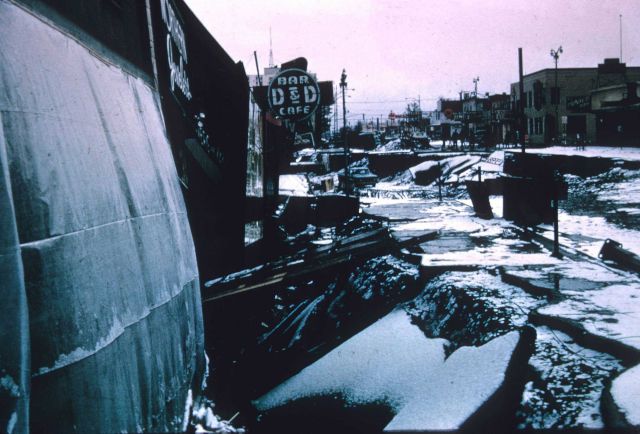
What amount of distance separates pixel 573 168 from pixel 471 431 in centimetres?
2779

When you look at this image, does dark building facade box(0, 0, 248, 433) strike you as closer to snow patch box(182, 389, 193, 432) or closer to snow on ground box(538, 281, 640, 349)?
snow patch box(182, 389, 193, 432)

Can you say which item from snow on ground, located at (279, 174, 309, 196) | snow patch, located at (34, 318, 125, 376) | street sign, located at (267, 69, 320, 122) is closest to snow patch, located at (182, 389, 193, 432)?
snow patch, located at (34, 318, 125, 376)

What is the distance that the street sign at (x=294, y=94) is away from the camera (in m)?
11.8

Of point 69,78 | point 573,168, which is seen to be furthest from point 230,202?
point 573,168

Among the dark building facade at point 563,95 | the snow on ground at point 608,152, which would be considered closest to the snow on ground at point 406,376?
the snow on ground at point 608,152

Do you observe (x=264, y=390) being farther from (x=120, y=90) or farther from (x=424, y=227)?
(x=424, y=227)

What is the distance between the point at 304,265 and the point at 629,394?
5.74 m

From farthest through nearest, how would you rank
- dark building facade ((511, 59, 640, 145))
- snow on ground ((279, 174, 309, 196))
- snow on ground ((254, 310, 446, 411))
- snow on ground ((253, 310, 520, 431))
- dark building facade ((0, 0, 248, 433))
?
dark building facade ((511, 59, 640, 145)) < snow on ground ((279, 174, 309, 196)) < snow on ground ((254, 310, 446, 411)) < snow on ground ((253, 310, 520, 431)) < dark building facade ((0, 0, 248, 433))

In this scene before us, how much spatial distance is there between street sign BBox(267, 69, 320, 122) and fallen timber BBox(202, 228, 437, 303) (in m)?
3.30

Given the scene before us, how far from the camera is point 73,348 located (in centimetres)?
252

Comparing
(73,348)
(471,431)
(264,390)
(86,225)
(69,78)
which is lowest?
(264,390)

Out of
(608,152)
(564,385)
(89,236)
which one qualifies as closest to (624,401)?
(564,385)

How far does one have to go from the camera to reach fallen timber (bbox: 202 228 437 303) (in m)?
7.66

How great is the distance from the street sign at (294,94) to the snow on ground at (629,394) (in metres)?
8.90
